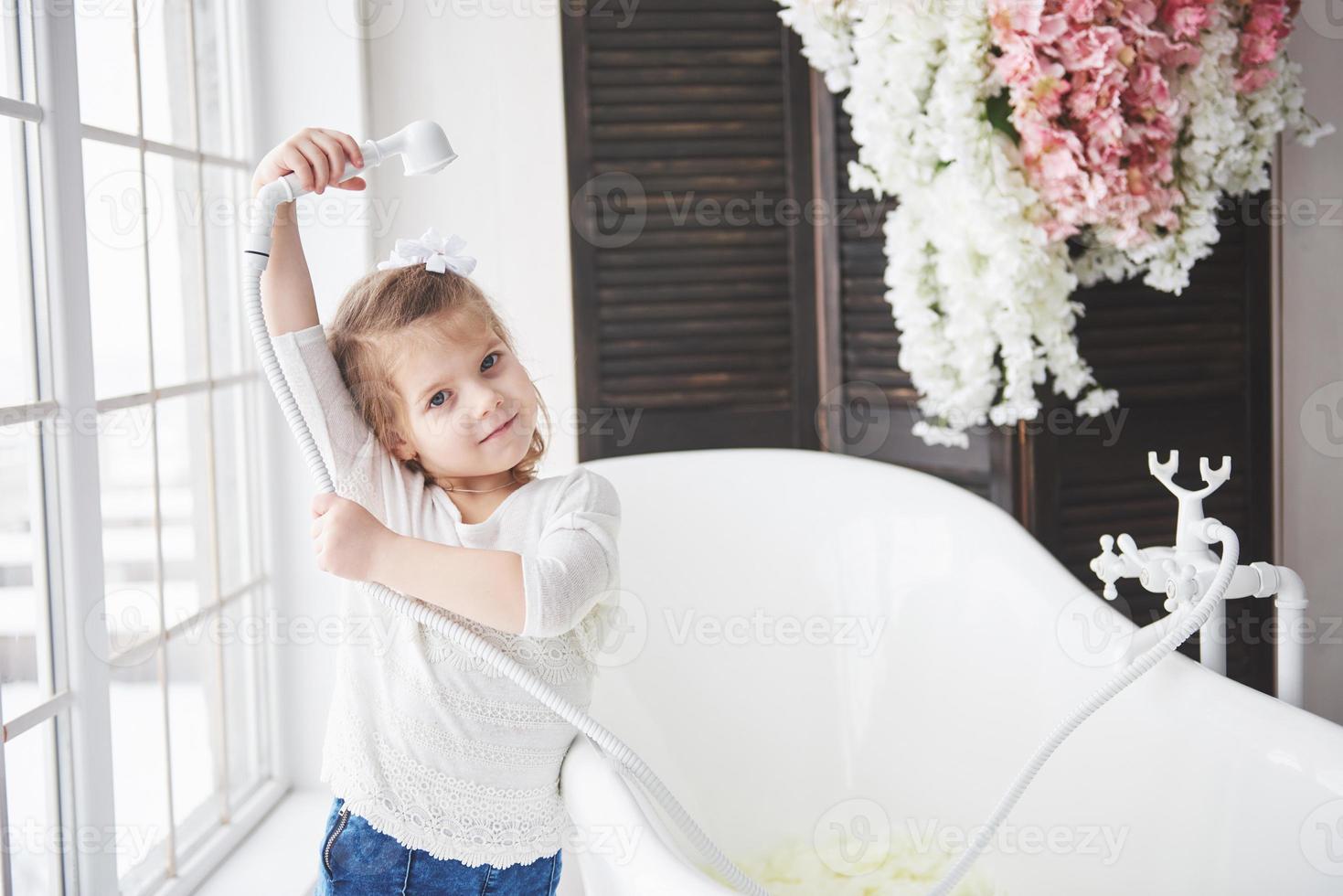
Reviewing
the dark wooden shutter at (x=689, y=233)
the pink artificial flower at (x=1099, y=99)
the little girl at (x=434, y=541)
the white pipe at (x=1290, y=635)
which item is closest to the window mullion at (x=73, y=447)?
the little girl at (x=434, y=541)

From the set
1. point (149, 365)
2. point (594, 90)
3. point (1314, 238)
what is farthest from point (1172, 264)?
point (149, 365)

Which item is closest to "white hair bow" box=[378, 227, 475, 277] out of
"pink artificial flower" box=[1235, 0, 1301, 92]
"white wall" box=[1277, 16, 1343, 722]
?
"pink artificial flower" box=[1235, 0, 1301, 92]

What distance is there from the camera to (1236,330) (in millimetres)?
2143

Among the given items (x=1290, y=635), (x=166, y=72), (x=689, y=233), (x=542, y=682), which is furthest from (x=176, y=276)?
(x=1290, y=635)

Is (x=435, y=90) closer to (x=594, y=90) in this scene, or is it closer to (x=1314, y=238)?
(x=594, y=90)

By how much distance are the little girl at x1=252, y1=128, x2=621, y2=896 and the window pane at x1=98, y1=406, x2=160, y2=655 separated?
540 millimetres

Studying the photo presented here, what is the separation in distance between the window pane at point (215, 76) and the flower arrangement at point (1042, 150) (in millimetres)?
1094

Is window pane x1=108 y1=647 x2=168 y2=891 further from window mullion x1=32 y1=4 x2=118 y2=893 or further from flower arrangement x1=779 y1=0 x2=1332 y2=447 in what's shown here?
flower arrangement x1=779 y1=0 x2=1332 y2=447

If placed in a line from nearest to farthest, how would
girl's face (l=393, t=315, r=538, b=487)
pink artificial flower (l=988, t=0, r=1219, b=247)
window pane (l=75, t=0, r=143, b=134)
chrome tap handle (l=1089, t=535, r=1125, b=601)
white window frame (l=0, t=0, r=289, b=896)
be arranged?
1. girl's face (l=393, t=315, r=538, b=487)
2. chrome tap handle (l=1089, t=535, r=1125, b=601)
3. white window frame (l=0, t=0, r=289, b=896)
4. window pane (l=75, t=0, r=143, b=134)
5. pink artificial flower (l=988, t=0, r=1219, b=247)

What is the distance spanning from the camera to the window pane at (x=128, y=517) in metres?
1.62

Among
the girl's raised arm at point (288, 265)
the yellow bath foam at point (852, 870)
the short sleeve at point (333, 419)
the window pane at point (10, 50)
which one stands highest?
the window pane at point (10, 50)

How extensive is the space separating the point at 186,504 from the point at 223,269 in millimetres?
428

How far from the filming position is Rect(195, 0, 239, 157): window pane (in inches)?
76.7

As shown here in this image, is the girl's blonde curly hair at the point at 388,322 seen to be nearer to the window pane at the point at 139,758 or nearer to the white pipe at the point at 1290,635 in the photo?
the window pane at the point at 139,758
